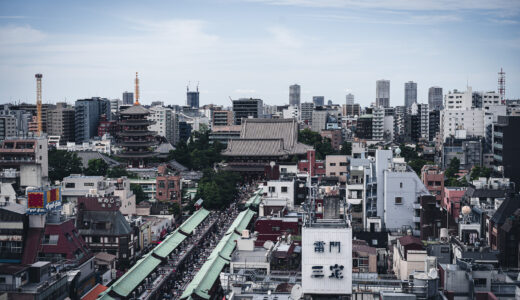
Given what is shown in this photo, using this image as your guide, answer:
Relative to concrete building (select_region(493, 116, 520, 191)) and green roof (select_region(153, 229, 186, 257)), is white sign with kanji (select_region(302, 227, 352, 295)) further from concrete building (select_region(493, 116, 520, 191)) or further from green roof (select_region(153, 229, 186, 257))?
concrete building (select_region(493, 116, 520, 191))

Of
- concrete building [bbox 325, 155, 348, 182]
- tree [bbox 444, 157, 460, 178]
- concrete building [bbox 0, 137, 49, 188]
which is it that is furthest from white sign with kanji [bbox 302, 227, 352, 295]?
tree [bbox 444, 157, 460, 178]

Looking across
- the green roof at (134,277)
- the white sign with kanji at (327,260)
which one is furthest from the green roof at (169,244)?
the white sign with kanji at (327,260)

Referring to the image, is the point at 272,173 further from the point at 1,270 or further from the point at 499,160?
the point at 1,270

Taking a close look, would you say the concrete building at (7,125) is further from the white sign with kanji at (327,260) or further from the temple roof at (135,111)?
the white sign with kanji at (327,260)

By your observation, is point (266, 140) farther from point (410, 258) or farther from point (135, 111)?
point (410, 258)

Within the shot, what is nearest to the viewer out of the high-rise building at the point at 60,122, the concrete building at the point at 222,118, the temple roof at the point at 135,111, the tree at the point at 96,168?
the tree at the point at 96,168
